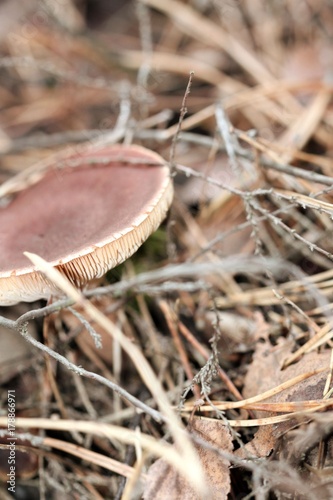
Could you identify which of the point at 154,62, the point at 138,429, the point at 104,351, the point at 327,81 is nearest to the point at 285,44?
the point at 327,81

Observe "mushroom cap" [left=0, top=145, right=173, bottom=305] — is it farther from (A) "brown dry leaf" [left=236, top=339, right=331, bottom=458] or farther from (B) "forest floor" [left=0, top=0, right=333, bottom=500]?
(A) "brown dry leaf" [left=236, top=339, right=331, bottom=458]

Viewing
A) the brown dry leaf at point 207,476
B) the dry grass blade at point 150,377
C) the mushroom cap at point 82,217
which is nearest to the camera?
the dry grass blade at point 150,377

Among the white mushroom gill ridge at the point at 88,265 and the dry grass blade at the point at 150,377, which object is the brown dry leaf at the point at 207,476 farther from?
the white mushroom gill ridge at the point at 88,265

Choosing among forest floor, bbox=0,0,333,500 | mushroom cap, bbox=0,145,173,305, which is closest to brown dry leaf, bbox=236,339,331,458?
forest floor, bbox=0,0,333,500

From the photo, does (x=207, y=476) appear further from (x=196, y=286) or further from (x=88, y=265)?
(x=88, y=265)

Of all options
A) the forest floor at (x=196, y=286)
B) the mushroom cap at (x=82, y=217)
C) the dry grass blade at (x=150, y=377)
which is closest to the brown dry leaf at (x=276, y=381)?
the forest floor at (x=196, y=286)

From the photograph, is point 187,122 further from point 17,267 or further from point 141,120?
point 17,267
